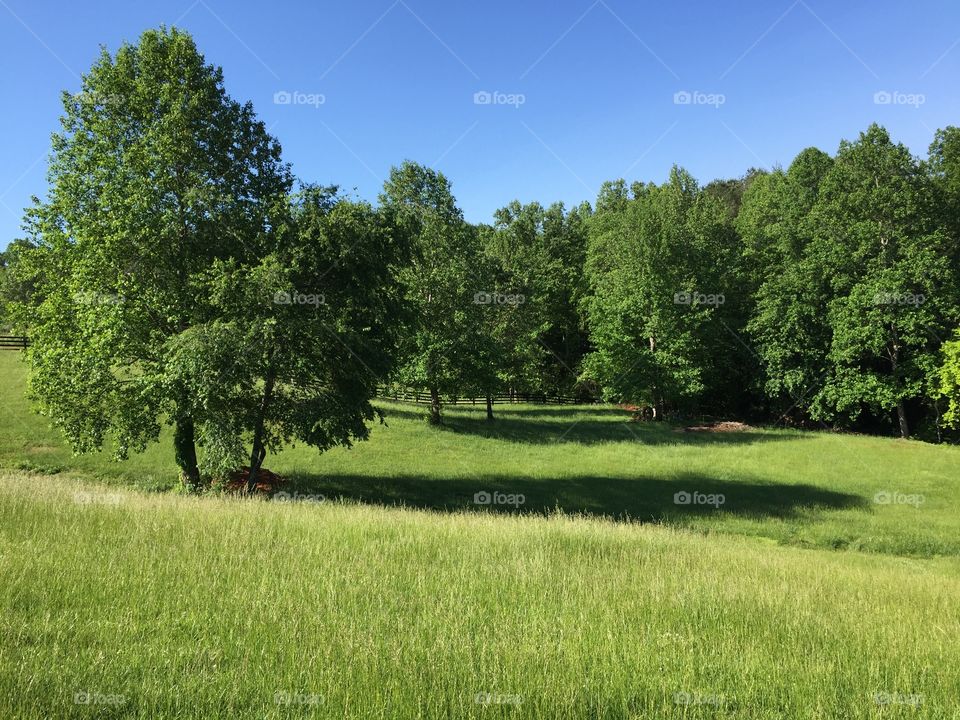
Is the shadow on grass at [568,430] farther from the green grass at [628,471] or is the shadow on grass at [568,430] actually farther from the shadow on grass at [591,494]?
the shadow on grass at [591,494]

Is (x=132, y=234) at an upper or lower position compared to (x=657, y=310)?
lower

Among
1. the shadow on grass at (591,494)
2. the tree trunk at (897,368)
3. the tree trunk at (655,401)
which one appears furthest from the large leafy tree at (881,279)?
the shadow on grass at (591,494)

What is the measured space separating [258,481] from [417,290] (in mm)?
20344

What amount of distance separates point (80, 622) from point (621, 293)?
2054 inches

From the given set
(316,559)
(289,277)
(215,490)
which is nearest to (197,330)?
(289,277)

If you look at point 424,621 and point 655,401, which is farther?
point 655,401

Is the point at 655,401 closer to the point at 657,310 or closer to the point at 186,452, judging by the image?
the point at 657,310

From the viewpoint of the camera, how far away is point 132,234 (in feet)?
58.2

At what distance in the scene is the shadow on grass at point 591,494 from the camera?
23.3 metres

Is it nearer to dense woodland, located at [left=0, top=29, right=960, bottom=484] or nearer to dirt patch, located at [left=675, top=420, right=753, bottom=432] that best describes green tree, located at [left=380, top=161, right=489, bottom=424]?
dense woodland, located at [left=0, top=29, right=960, bottom=484]

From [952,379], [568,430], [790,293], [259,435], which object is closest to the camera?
[259,435]

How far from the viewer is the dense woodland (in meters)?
18.0

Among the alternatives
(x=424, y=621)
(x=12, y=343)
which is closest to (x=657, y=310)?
(x=424, y=621)

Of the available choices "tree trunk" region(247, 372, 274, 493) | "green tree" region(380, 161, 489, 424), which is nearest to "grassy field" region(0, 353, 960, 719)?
"tree trunk" region(247, 372, 274, 493)
